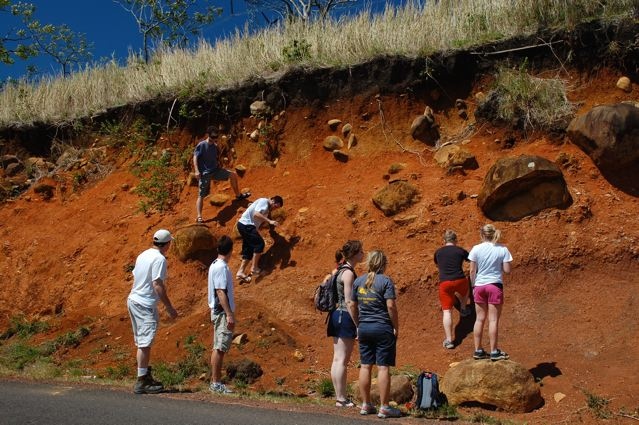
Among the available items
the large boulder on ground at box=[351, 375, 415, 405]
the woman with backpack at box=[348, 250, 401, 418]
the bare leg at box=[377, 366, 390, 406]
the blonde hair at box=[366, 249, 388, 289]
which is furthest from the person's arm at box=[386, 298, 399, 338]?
the large boulder on ground at box=[351, 375, 415, 405]

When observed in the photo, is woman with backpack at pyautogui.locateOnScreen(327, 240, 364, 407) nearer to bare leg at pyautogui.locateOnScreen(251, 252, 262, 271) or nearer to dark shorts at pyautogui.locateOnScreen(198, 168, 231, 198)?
bare leg at pyautogui.locateOnScreen(251, 252, 262, 271)

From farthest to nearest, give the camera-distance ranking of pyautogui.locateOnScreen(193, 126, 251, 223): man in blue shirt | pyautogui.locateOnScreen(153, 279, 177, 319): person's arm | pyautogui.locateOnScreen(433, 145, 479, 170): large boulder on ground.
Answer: pyautogui.locateOnScreen(193, 126, 251, 223): man in blue shirt, pyautogui.locateOnScreen(433, 145, 479, 170): large boulder on ground, pyautogui.locateOnScreen(153, 279, 177, 319): person's arm

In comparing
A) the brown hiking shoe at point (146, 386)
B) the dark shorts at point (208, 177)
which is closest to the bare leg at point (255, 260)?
the dark shorts at point (208, 177)

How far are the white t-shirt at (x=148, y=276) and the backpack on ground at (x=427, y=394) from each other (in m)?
2.93

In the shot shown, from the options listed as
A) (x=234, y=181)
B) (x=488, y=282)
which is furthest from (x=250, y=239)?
(x=488, y=282)

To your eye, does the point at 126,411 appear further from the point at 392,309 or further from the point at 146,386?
the point at 392,309

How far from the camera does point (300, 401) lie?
753 cm

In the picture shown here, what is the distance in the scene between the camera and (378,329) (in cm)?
669

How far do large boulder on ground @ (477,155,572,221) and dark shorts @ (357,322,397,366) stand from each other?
4.57 metres

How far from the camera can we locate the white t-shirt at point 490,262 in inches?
325

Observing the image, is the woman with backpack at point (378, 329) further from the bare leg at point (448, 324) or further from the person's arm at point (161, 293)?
the bare leg at point (448, 324)

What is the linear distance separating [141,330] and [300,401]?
6.12 feet

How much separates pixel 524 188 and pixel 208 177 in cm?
539

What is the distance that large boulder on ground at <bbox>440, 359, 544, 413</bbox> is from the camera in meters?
7.30
